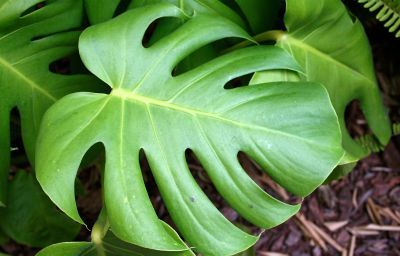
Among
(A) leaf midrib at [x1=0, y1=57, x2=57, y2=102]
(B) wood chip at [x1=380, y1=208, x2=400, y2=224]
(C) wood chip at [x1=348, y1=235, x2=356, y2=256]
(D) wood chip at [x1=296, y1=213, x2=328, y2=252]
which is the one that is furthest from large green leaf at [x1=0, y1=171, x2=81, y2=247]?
(B) wood chip at [x1=380, y1=208, x2=400, y2=224]

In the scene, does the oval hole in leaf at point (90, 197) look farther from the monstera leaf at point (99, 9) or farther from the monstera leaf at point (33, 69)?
the monstera leaf at point (99, 9)

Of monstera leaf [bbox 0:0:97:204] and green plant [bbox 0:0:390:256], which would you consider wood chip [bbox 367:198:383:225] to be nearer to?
green plant [bbox 0:0:390:256]

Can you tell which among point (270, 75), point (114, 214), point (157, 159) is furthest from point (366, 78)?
point (114, 214)

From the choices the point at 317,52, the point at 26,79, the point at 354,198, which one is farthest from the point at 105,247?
the point at 354,198

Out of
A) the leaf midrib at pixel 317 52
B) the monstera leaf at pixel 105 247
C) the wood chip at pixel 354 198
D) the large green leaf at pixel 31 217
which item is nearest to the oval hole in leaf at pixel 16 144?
the large green leaf at pixel 31 217

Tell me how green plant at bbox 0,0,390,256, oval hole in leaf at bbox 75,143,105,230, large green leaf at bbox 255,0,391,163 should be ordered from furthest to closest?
1. oval hole in leaf at bbox 75,143,105,230
2. large green leaf at bbox 255,0,391,163
3. green plant at bbox 0,0,390,256

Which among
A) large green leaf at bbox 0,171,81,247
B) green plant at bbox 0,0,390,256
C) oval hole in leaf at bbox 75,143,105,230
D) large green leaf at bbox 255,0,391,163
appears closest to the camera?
green plant at bbox 0,0,390,256
